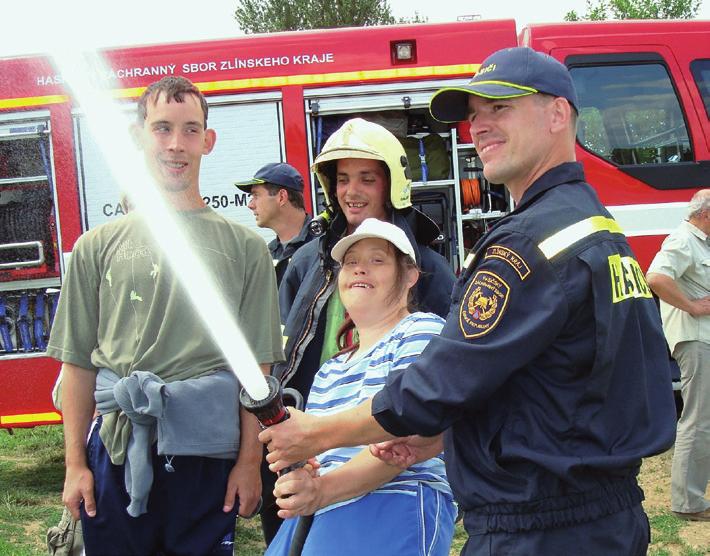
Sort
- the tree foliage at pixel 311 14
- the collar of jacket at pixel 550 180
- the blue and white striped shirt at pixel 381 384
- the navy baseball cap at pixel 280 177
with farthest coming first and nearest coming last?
the tree foliage at pixel 311 14, the navy baseball cap at pixel 280 177, the blue and white striped shirt at pixel 381 384, the collar of jacket at pixel 550 180

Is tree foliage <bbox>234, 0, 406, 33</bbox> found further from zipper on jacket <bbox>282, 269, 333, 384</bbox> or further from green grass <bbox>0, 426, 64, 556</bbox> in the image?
zipper on jacket <bbox>282, 269, 333, 384</bbox>

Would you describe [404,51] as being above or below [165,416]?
above

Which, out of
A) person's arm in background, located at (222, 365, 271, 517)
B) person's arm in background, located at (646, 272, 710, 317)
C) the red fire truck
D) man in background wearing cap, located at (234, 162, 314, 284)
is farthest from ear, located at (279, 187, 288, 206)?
person's arm in background, located at (222, 365, 271, 517)

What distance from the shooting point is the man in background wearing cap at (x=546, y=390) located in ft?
5.49

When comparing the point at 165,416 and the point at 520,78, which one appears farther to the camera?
the point at 165,416

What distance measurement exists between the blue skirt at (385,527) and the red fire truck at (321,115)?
4468 mm

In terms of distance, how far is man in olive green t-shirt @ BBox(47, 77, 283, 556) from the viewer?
94.6 inches

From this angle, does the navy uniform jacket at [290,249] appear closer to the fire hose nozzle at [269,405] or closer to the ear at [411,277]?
the ear at [411,277]

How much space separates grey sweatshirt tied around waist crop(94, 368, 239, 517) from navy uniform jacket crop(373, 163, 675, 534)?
77 centimetres

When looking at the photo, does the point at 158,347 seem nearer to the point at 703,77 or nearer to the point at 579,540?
the point at 579,540

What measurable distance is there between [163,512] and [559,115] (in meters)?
1.56

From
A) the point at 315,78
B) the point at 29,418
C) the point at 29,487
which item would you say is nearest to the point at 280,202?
the point at 315,78

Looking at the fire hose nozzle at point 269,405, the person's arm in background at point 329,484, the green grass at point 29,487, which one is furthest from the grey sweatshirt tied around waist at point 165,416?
the green grass at point 29,487

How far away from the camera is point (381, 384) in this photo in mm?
2203
